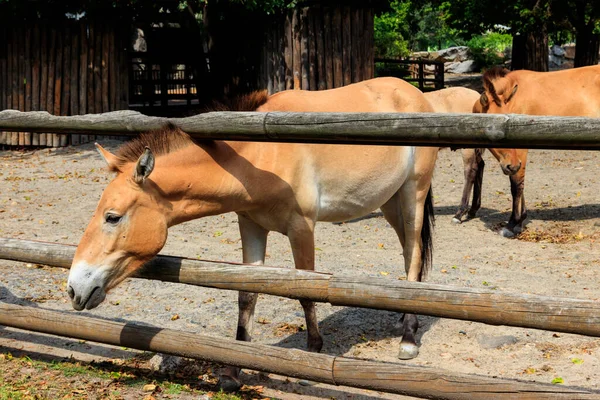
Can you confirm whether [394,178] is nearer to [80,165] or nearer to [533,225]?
[533,225]

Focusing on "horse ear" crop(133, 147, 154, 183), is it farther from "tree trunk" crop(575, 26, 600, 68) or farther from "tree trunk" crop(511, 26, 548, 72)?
"tree trunk" crop(511, 26, 548, 72)

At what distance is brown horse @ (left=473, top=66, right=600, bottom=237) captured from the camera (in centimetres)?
959

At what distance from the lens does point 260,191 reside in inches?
174

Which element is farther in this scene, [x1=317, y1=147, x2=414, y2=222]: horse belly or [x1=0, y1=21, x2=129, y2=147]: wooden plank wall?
[x1=0, y1=21, x2=129, y2=147]: wooden plank wall

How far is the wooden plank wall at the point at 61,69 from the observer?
45.2ft

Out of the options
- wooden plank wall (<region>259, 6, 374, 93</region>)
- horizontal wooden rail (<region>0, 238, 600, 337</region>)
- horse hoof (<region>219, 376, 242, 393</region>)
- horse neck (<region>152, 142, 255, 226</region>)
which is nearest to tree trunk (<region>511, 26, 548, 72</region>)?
wooden plank wall (<region>259, 6, 374, 93</region>)

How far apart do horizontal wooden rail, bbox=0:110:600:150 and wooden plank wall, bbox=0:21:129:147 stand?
395 inches

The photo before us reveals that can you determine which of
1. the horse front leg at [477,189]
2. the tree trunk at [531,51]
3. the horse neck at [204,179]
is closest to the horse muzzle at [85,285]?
the horse neck at [204,179]

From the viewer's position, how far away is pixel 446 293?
357 centimetres

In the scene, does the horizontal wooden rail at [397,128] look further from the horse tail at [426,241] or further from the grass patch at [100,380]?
the horse tail at [426,241]

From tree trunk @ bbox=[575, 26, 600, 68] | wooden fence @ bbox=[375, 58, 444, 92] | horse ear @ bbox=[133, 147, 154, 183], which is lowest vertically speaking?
horse ear @ bbox=[133, 147, 154, 183]

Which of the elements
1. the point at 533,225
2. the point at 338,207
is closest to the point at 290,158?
the point at 338,207

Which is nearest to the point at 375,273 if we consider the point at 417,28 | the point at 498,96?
the point at 498,96

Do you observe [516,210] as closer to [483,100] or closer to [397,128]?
[483,100]
